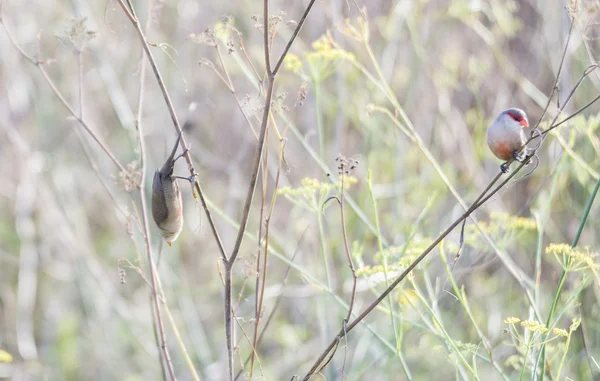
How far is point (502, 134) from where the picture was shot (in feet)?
5.99

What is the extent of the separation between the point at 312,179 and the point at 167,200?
1080 mm

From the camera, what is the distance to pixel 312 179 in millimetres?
2893

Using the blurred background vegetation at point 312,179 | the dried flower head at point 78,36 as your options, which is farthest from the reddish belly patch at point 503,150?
the dried flower head at point 78,36

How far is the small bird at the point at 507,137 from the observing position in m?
1.81

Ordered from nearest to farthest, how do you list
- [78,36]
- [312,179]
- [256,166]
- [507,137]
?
[256,166] < [507,137] < [78,36] < [312,179]

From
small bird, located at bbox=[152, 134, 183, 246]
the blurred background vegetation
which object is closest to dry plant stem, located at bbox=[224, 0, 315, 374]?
small bird, located at bbox=[152, 134, 183, 246]

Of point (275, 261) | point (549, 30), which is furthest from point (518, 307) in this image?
point (275, 261)

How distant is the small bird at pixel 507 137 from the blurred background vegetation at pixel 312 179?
1.77ft

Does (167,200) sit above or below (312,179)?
below

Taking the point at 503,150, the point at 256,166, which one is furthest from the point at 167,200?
the point at 503,150

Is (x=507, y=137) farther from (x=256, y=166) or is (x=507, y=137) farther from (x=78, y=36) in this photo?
(x=78, y=36)

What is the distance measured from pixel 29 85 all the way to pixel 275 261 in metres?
2.57

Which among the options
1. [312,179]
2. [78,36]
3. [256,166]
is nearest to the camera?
[256,166]

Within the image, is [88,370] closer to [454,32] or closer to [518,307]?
[518,307]
